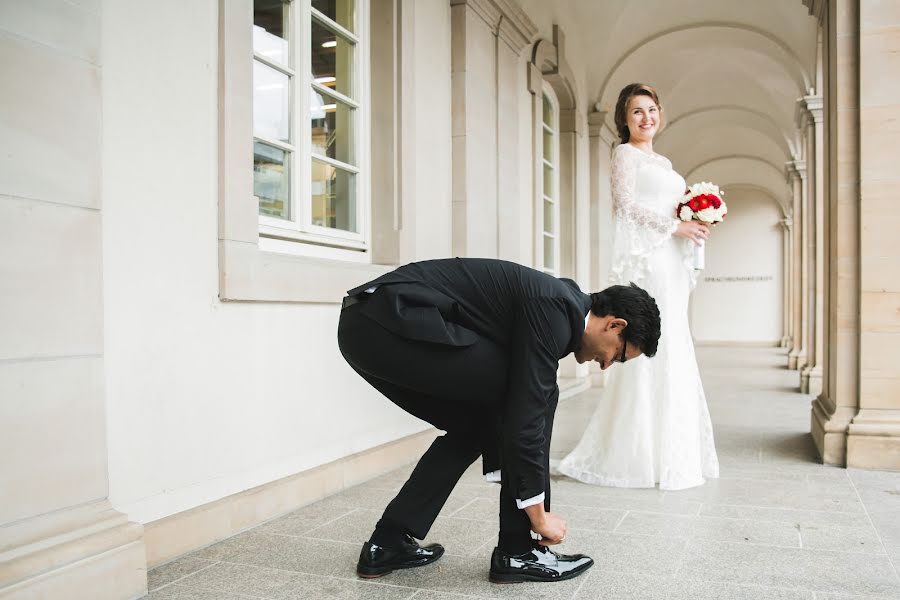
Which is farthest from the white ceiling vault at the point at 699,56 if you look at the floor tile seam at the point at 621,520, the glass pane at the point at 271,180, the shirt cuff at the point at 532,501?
the shirt cuff at the point at 532,501

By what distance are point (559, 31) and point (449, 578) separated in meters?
8.20

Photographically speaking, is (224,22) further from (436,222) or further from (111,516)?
(436,222)

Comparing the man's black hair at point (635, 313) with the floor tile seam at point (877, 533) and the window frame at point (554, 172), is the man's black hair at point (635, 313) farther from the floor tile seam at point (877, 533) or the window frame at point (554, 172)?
the window frame at point (554, 172)

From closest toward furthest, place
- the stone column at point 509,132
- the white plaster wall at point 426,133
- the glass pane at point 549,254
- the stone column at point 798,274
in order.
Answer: the white plaster wall at point 426,133 → the stone column at point 509,132 → the glass pane at point 549,254 → the stone column at point 798,274

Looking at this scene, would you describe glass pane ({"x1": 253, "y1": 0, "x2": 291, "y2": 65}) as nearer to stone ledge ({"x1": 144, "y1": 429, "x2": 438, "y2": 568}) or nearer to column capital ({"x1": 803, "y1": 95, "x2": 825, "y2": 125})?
stone ledge ({"x1": 144, "y1": 429, "x2": 438, "y2": 568})

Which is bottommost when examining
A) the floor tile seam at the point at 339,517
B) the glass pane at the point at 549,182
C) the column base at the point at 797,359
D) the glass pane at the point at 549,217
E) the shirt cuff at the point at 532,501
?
the column base at the point at 797,359

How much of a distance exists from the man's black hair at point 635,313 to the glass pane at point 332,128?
9.22 ft

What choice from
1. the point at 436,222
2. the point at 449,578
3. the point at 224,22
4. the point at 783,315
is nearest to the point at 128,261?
the point at 224,22

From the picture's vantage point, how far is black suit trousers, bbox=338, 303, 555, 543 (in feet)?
9.16

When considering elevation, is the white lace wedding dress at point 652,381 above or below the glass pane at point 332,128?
below

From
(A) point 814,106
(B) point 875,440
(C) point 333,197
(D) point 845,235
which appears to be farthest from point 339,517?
(A) point 814,106

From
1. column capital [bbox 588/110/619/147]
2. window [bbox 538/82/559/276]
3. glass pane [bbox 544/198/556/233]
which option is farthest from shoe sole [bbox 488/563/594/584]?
column capital [bbox 588/110/619/147]

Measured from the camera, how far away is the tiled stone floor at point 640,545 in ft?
10.1

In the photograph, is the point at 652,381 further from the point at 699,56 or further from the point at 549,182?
the point at 699,56
